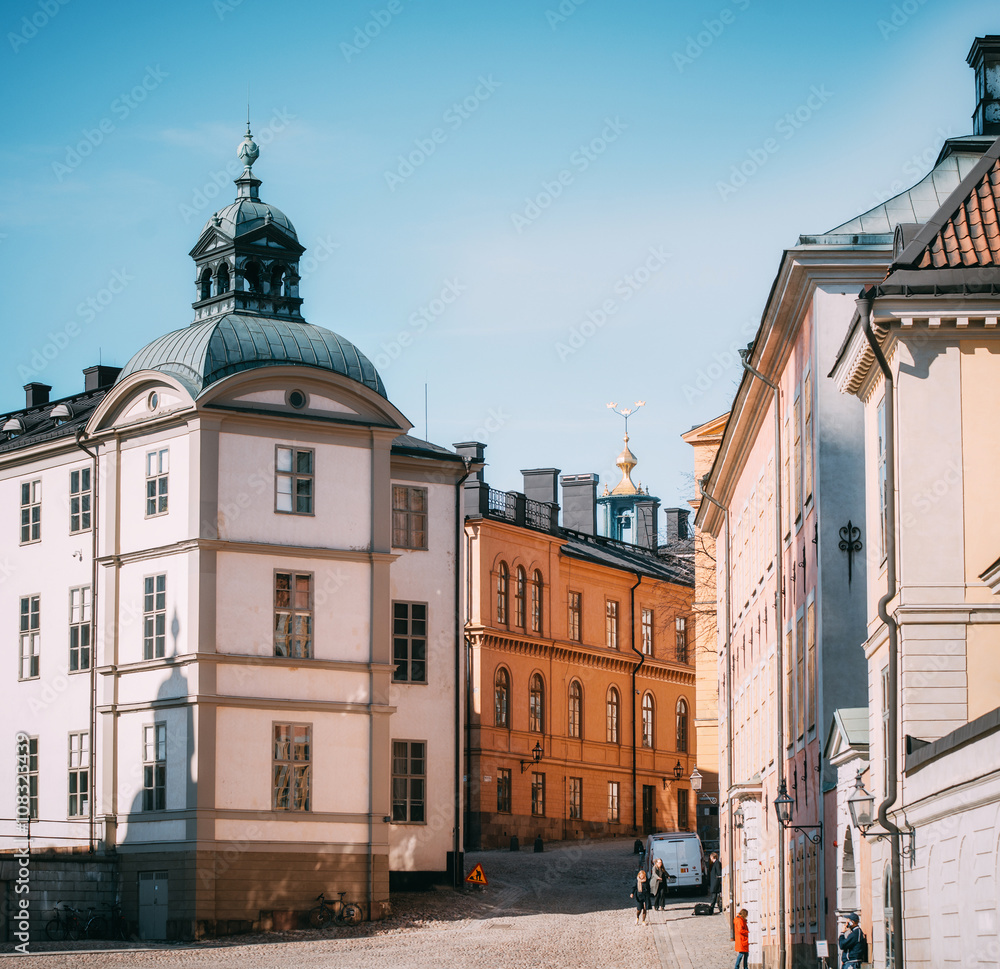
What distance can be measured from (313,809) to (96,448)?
36.3 ft

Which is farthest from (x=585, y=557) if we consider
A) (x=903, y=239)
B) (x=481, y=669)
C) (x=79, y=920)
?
(x=903, y=239)

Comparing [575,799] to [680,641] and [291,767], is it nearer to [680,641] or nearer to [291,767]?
[680,641]

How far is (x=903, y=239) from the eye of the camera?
83.3ft

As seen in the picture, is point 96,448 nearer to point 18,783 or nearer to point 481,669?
point 18,783

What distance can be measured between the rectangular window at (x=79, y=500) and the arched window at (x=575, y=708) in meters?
32.8

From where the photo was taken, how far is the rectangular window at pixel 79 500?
48.3 meters

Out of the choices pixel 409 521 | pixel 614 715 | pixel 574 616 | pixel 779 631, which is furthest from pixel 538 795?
pixel 779 631

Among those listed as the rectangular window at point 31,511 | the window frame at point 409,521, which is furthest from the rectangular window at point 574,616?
the rectangular window at point 31,511

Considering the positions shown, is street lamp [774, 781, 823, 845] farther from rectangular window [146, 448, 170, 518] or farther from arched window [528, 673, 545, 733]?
arched window [528, 673, 545, 733]

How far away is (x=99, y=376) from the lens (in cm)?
5828

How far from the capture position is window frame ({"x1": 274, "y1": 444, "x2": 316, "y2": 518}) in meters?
45.7

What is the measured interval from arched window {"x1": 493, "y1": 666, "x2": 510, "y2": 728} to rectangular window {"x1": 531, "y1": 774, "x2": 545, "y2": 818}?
2.75 meters

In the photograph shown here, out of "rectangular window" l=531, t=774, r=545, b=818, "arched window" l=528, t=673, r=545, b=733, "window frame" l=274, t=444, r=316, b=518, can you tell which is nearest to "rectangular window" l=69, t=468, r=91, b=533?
"window frame" l=274, t=444, r=316, b=518

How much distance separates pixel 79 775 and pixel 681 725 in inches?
1703
